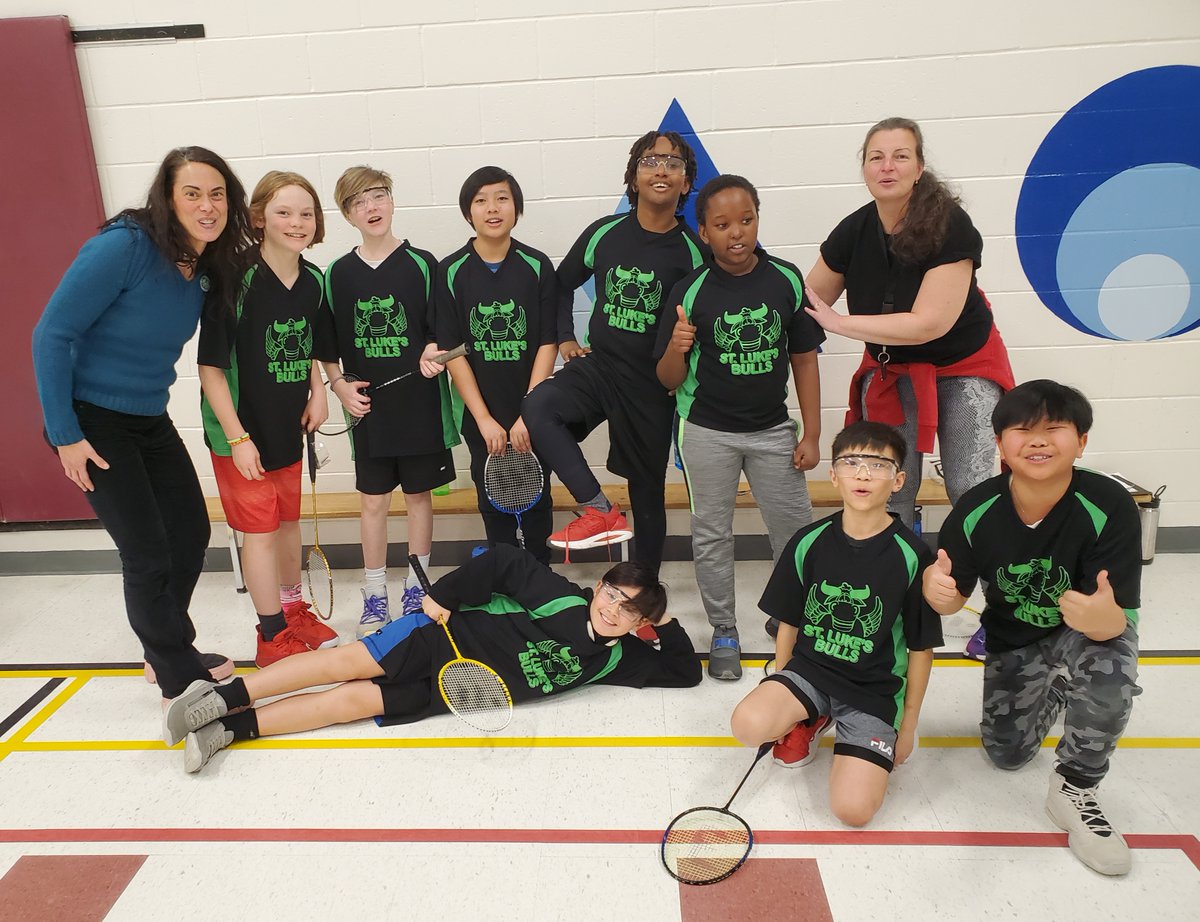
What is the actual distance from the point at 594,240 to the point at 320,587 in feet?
7.97

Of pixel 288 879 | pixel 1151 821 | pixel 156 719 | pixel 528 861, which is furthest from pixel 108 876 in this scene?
pixel 1151 821

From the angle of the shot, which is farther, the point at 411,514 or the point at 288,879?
the point at 411,514

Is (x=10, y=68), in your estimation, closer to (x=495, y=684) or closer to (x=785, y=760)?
(x=495, y=684)

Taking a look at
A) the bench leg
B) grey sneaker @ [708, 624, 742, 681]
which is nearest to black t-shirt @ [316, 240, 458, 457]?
the bench leg

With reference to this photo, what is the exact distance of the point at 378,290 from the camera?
3908 mm

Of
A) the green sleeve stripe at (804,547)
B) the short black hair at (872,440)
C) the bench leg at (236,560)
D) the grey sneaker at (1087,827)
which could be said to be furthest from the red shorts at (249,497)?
the grey sneaker at (1087,827)

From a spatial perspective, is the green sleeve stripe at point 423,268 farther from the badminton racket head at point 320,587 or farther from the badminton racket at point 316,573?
the badminton racket head at point 320,587

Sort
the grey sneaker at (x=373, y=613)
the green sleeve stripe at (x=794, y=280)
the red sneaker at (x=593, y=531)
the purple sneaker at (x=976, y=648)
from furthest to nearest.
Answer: the grey sneaker at (x=373, y=613) < the purple sneaker at (x=976, y=648) < the red sneaker at (x=593, y=531) < the green sleeve stripe at (x=794, y=280)

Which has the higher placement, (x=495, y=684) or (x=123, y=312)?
(x=123, y=312)

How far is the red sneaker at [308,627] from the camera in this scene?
156 inches

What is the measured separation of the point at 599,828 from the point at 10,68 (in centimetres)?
474

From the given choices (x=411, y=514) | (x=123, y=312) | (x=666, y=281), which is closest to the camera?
(x=123, y=312)

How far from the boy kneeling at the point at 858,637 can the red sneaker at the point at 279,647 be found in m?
2.02

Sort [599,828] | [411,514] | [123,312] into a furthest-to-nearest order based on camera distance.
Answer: [411,514] → [123,312] → [599,828]
